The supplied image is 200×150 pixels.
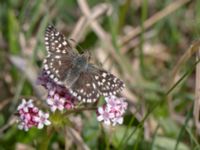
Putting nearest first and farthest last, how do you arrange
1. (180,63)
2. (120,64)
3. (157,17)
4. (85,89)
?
(85,89), (180,63), (120,64), (157,17)

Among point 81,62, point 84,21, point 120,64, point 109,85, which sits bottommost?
point 109,85

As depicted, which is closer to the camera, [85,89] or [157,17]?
[85,89]

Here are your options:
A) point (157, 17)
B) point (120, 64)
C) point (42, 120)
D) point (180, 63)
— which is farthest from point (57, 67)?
point (157, 17)

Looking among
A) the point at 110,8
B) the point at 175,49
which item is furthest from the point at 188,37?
the point at 110,8

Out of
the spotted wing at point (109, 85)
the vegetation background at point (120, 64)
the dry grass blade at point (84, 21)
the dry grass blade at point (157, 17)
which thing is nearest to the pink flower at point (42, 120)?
the vegetation background at point (120, 64)

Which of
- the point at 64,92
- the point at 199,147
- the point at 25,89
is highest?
the point at 25,89

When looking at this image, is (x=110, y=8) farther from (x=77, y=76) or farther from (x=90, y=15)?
(x=77, y=76)

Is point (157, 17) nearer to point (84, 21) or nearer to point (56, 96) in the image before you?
point (84, 21)
